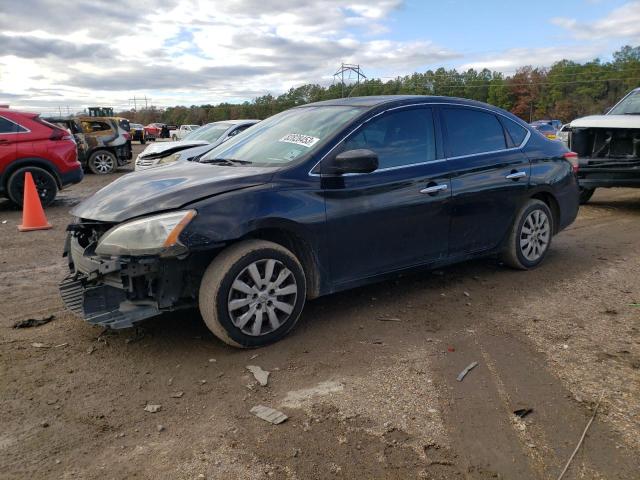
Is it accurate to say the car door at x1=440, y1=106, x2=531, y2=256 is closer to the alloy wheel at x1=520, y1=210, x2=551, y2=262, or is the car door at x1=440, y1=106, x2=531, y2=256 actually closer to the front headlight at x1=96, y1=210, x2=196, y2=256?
the alloy wheel at x1=520, y1=210, x2=551, y2=262

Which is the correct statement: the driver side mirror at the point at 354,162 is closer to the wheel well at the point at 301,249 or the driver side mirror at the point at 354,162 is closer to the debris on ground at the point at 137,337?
the wheel well at the point at 301,249

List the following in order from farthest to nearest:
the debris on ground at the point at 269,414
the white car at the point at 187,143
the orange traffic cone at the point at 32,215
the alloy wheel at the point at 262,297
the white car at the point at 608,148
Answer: the white car at the point at 187,143
the white car at the point at 608,148
the orange traffic cone at the point at 32,215
the alloy wheel at the point at 262,297
the debris on ground at the point at 269,414

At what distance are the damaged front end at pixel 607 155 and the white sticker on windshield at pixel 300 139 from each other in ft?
21.5

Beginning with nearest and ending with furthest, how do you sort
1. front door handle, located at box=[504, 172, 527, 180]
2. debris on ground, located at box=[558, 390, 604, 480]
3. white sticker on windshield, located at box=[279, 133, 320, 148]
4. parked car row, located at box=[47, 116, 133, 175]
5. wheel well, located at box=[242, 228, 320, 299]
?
debris on ground, located at box=[558, 390, 604, 480] → wheel well, located at box=[242, 228, 320, 299] → white sticker on windshield, located at box=[279, 133, 320, 148] → front door handle, located at box=[504, 172, 527, 180] → parked car row, located at box=[47, 116, 133, 175]

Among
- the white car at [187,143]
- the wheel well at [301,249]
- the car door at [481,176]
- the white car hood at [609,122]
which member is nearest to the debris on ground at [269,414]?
the wheel well at [301,249]

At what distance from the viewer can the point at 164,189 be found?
3805 mm

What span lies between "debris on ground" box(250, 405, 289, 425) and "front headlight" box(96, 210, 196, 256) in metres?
1.07

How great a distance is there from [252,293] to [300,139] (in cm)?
136

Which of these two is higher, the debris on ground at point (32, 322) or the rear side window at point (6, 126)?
the rear side window at point (6, 126)

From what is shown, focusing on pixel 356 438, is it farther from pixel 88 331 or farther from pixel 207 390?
pixel 88 331

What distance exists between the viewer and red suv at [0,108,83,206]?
969 centimetres

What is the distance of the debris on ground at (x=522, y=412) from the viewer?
2984mm

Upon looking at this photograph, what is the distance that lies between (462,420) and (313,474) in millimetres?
904

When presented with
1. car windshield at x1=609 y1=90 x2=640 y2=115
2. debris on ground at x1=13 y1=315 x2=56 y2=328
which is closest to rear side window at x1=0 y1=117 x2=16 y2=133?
debris on ground at x1=13 y1=315 x2=56 y2=328
